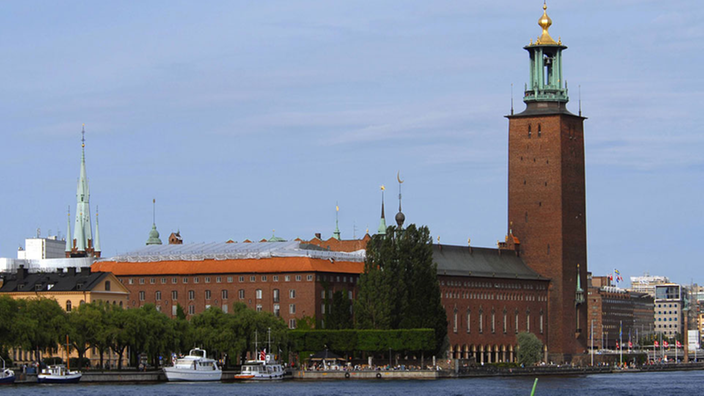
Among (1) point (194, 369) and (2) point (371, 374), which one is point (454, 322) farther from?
(1) point (194, 369)

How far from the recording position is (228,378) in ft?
386

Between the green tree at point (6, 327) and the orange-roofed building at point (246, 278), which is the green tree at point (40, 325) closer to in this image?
the green tree at point (6, 327)

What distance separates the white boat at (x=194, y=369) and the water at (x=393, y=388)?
6.41ft

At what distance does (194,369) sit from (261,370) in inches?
253

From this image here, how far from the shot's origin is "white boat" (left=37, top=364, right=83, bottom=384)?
102m

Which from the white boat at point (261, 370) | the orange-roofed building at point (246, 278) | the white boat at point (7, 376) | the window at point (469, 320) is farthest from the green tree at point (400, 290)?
the white boat at point (7, 376)

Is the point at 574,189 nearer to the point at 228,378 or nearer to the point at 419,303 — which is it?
the point at 419,303

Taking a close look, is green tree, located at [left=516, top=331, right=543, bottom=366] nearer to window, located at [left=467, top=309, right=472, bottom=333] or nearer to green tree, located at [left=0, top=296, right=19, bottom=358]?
window, located at [left=467, top=309, right=472, bottom=333]

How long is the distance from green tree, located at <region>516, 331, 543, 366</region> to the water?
19253 millimetres

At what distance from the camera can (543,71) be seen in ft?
512

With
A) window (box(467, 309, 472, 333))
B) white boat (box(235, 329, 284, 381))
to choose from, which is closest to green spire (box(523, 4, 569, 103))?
window (box(467, 309, 472, 333))

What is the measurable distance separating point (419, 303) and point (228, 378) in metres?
20.2

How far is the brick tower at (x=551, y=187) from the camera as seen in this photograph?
15562 centimetres

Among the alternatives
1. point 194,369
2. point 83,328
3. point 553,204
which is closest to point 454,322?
point 553,204
